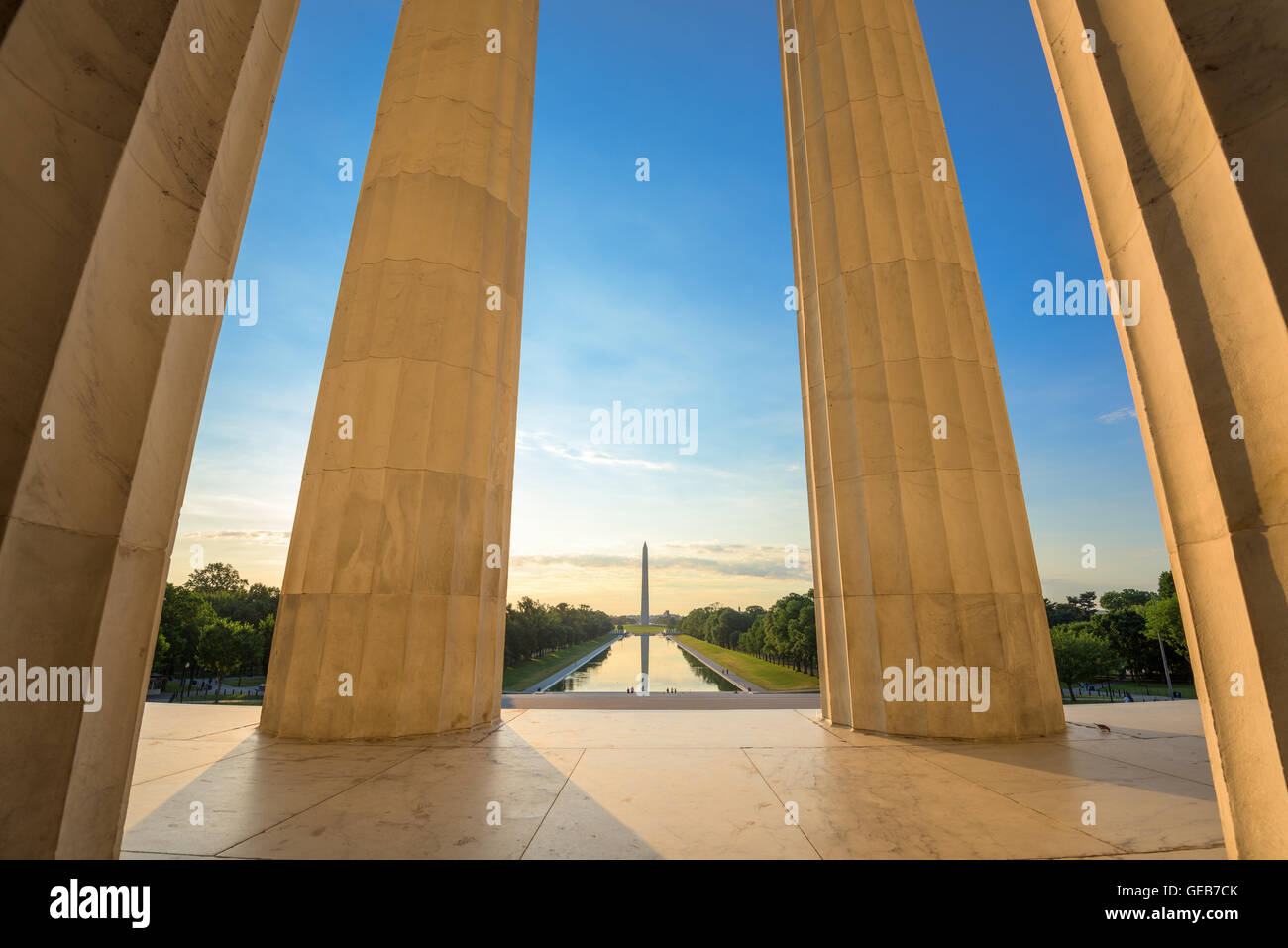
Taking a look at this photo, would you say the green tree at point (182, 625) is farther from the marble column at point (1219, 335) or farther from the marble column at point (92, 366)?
the marble column at point (1219, 335)

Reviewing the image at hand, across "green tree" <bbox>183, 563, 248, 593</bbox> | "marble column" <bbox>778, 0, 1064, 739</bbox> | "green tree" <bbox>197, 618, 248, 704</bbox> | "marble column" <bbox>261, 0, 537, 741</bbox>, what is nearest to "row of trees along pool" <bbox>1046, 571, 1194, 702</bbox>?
"marble column" <bbox>778, 0, 1064, 739</bbox>

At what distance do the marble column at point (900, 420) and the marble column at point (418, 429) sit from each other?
1180cm

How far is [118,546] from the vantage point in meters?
6.16

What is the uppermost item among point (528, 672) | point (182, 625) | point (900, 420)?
point (900, 420)

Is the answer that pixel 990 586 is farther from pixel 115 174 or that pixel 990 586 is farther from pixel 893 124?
pixel 115 174

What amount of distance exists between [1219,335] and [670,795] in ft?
36.2

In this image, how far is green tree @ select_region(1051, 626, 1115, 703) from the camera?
3671 inches

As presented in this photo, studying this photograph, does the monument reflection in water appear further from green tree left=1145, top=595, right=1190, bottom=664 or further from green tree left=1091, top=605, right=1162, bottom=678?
green tree left=1091, top=605, right=1162, bottom=678

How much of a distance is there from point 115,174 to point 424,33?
73.5 feet

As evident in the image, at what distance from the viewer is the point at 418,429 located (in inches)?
727

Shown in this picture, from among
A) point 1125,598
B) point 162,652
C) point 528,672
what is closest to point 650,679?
point 528,672

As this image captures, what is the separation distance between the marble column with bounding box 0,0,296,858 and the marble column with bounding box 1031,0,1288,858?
1188cm

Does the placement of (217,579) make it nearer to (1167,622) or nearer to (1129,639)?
(1167,622)
